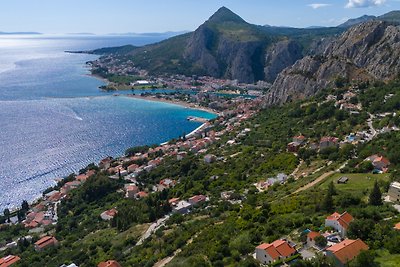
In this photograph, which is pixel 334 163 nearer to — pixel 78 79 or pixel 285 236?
pixel 285 236

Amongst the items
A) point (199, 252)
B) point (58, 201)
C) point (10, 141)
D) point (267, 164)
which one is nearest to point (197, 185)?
point (267, 164)

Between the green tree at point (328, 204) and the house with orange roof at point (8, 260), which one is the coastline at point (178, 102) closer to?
the house with orange roof at point (8, 260)

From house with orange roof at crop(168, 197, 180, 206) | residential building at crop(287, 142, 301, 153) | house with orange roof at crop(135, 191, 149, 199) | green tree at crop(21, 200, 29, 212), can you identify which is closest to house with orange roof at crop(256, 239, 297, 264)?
house with orange roof at crop(168, 197, 180, 206)

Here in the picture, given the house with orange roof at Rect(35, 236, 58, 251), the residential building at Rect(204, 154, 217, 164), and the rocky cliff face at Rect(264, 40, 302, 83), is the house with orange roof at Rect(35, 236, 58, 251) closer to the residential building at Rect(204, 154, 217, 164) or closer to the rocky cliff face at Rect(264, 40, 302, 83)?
the residential building at Rect(204, 154, 217, 164)

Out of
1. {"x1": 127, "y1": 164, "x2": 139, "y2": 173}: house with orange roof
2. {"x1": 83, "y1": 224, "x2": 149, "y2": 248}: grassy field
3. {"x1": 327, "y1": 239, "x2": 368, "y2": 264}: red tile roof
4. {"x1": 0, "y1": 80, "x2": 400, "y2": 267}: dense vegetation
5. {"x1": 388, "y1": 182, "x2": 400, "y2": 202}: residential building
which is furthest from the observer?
{"x1": 127, "y1": 164, "x2": 139, "y2": 173}: house with orange roof

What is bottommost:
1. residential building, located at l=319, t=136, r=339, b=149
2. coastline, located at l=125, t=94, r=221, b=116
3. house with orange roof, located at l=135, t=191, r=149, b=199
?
coastline, located at l=125, t=94, r=221, b=116

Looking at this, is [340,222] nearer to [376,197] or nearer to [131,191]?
[376,197]
